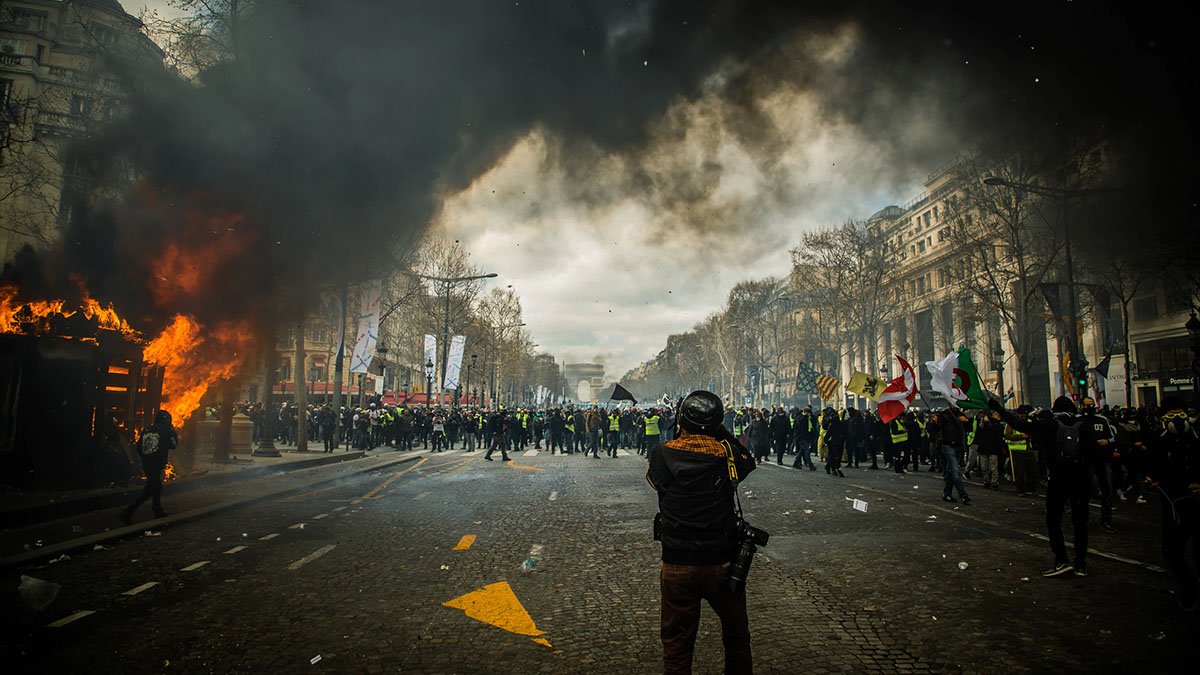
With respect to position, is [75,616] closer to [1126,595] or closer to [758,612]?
[758,612]

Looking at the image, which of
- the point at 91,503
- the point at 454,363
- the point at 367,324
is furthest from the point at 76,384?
the point at 454,363

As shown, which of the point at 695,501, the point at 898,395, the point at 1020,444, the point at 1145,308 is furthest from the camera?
the point at 1145,308

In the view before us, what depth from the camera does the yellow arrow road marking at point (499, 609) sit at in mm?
4532

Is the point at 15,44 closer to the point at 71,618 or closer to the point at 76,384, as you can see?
the point at 76,384

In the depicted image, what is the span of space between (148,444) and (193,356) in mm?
5895

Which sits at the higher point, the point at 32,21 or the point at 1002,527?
the point at 32,21

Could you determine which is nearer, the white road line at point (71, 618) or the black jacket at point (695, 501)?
the black jacket at point (695, 501)

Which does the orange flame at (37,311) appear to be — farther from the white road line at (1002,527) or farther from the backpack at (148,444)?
the white road line at (1002,527)

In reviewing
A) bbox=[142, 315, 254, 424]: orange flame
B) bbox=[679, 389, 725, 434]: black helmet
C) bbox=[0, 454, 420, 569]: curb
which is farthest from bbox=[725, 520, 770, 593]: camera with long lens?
bbox=[142, 315, 254, 424]: orange flame

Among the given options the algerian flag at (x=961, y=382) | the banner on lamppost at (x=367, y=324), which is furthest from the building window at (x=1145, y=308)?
the banner on lamppost at (x=367, y=324)

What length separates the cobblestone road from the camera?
3.96 m

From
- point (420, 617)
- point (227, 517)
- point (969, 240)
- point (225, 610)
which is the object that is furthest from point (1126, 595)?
point (969, 240)

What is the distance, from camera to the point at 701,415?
3.21 meters

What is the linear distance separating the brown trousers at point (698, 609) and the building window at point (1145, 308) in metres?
40.6
